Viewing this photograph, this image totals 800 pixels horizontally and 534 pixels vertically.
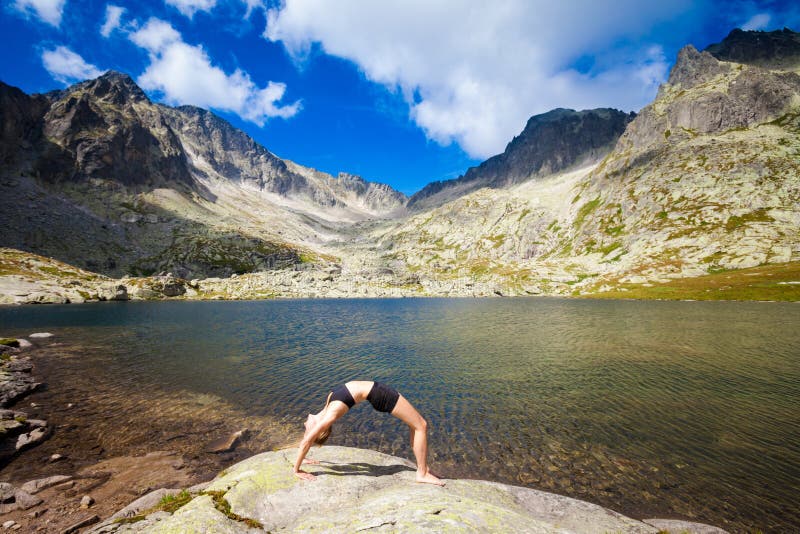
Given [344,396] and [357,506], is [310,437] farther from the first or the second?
[357,506]

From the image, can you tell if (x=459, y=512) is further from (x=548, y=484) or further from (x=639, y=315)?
(x=639, y=315)

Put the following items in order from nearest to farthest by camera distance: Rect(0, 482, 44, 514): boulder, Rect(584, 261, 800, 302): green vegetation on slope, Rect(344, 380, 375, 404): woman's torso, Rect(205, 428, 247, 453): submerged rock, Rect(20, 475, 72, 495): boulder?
Rect(344, 380, 375, 404): woman's torso → Rect(0, 482, 44, 514): boulder → Rect(20, 475, 72, 495): boulder → Rect(205, 428, 247, 453): submerged rock → Rect(584, 261, 800, 302): green vegetation on slope

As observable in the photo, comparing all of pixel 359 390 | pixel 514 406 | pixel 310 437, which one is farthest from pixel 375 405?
pixel 514 406

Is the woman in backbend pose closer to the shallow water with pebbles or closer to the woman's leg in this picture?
the woman's leg

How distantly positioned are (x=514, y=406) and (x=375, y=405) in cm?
1809

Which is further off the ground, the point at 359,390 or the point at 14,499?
the point at 359,390

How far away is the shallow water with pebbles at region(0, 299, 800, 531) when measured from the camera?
1527 centimetres

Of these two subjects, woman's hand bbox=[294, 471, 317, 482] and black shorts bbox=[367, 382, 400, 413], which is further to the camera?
black shorts bbox=[367, 382, 400, 413]

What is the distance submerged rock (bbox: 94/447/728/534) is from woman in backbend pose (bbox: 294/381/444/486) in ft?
2.31

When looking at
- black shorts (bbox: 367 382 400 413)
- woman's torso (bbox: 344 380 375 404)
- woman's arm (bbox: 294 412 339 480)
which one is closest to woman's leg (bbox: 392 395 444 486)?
black shorts (bbox: 367 382 400 413)

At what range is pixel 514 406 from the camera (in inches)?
962

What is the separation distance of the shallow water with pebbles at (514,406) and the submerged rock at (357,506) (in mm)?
5619

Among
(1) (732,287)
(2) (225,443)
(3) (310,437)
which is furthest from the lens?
(1) (732,287)

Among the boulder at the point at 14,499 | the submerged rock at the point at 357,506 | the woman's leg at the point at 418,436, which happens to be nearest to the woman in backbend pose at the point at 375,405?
the woman's leg at the point at 418,436
